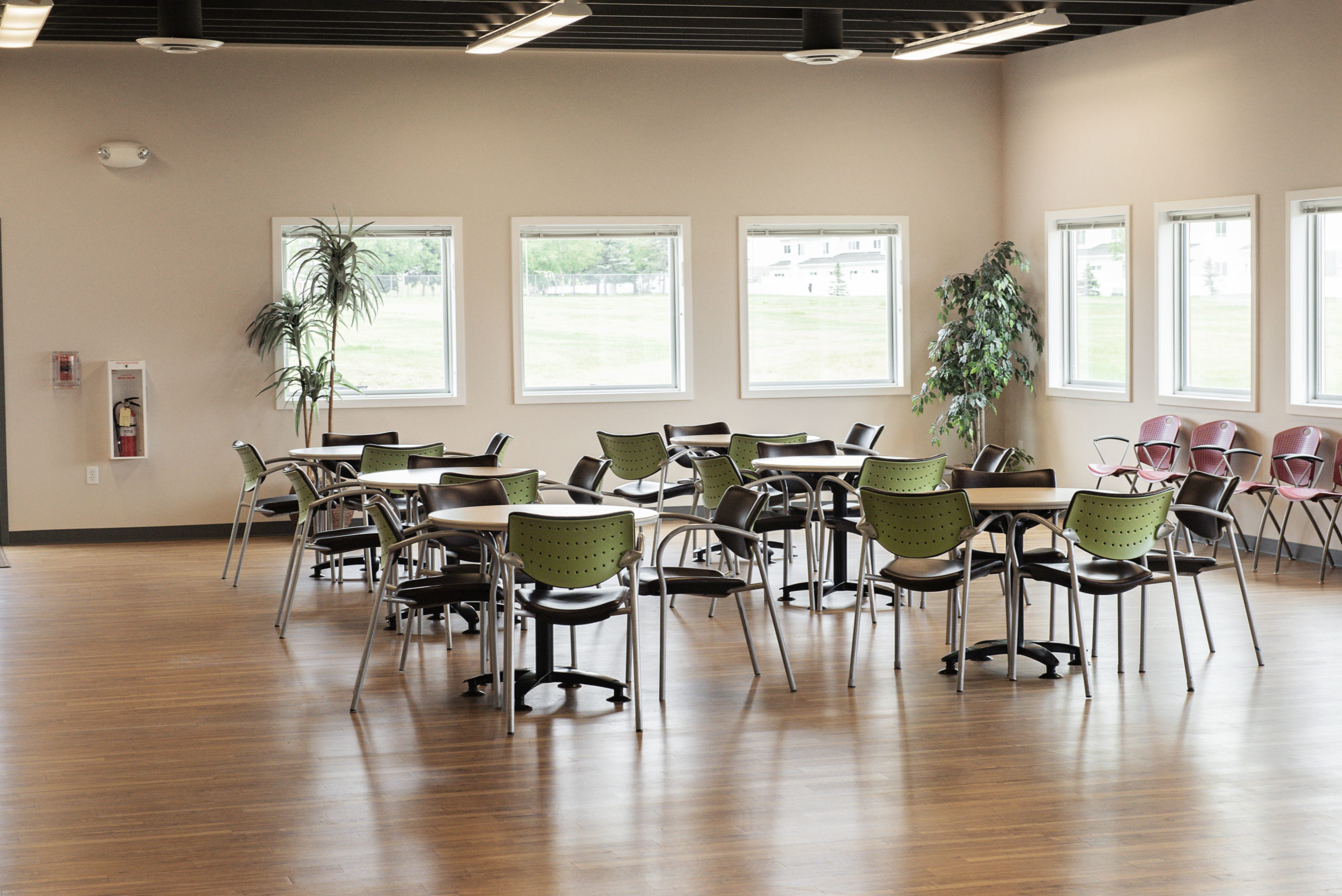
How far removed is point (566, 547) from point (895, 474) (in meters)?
2.50

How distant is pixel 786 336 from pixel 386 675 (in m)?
6.19

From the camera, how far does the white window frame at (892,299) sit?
1134cm

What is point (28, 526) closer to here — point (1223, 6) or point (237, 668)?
point (237, 668)

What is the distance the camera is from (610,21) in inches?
372

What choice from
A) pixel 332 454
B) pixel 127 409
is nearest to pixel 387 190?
pixel 127 409

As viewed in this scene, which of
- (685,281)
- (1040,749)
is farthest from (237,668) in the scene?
(685,281)

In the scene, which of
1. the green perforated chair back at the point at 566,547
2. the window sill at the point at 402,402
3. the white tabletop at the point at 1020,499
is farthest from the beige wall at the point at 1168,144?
the green perforated chair back at the point at 566,547

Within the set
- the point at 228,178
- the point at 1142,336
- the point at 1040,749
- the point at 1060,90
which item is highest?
the point at 1060,90

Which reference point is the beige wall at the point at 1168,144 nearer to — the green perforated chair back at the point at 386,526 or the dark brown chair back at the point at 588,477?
the dark brown chair back at the point at 588,477

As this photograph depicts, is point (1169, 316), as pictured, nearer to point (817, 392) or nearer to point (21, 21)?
point (817, 392)

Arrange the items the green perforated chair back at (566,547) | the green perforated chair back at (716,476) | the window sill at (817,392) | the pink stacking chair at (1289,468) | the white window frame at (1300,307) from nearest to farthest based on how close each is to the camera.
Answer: the green perforated chair back at (566,547)
the green perforated chair back at (716,476)
the pink stacking chair at (1289,468)
the white window frame at (1300,307)
the window sill at (817,392)

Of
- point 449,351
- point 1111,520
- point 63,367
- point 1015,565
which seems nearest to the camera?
point 1111,520

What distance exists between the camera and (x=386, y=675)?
20.0 ft

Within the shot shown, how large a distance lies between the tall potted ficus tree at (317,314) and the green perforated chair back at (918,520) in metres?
5.57
